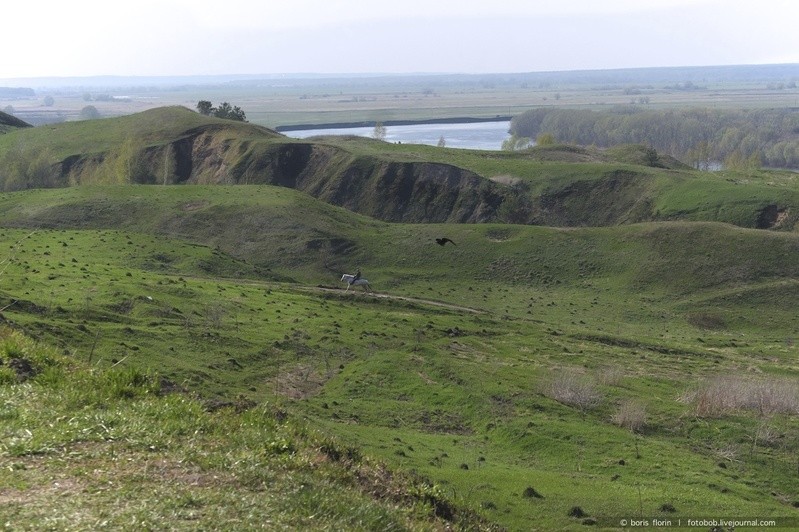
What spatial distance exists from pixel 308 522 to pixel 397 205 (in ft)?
314

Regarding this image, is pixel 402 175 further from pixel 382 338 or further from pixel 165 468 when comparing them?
pixel 165 468

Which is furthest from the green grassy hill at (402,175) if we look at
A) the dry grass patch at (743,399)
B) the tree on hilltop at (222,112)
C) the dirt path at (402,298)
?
the dry grass patch at (743,399)

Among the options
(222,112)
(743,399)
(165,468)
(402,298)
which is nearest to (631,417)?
(743,399)

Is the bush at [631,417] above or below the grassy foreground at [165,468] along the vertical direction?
below

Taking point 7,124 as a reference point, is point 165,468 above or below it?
below

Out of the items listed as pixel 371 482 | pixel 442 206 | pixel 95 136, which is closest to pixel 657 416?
pixel 371 482

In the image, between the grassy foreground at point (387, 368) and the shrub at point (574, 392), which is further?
the shrub at point (574, 392)

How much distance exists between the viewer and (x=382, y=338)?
47.7 metres

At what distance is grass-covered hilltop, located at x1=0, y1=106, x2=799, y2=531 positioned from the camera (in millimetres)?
12727

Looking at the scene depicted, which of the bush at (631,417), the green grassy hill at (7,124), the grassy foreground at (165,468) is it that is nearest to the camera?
the grassy foreground at (165,468)

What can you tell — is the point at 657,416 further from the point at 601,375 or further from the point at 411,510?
the point at 411,510

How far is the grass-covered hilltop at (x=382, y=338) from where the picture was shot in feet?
41.8

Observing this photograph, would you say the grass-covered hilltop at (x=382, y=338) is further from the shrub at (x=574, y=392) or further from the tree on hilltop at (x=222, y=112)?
the tree on hilltop at (x=222, y=112)

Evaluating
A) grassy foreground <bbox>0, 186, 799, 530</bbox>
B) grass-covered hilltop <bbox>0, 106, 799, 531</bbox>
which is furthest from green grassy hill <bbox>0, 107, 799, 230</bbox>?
grassy foreground <bbox>0, 186, 799, 530</bbox>
